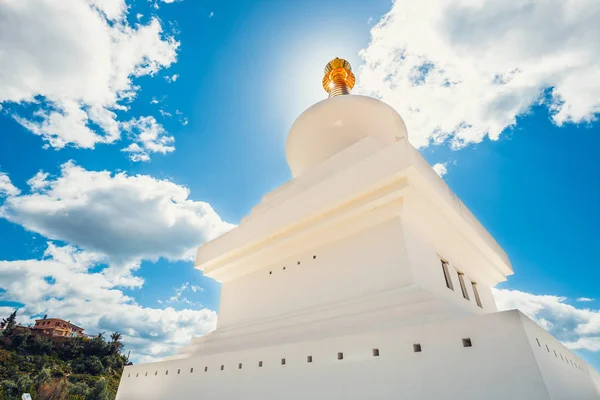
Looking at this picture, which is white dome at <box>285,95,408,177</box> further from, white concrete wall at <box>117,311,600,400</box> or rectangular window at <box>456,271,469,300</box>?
white concrete wall at <box>117,311,600,400</box>

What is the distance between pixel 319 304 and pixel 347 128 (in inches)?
208

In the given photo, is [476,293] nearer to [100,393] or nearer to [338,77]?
[338,77]

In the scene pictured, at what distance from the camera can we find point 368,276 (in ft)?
19.9

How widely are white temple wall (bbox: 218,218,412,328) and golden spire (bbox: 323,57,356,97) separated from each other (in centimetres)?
708

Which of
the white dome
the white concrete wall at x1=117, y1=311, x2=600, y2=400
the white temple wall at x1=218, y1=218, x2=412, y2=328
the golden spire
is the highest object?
the golden spire

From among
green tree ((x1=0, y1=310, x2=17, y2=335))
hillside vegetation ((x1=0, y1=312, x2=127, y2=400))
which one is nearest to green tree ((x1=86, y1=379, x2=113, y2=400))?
hillside vegetation ((x1=0, y1=312, x2=127, y2=400))

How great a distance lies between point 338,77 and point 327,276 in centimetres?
837

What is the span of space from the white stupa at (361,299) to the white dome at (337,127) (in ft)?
0.12

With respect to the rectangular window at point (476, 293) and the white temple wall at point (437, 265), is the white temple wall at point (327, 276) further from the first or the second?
the rectangular window at point (476, 293)

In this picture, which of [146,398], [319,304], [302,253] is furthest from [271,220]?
[146,398]

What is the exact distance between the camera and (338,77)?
12.1 m

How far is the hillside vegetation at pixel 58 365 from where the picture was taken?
23422 millimetres

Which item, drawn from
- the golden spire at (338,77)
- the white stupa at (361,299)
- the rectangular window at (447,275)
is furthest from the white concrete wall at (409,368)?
the golden spire at (338,77)

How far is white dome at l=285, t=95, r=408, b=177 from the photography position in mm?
9352
